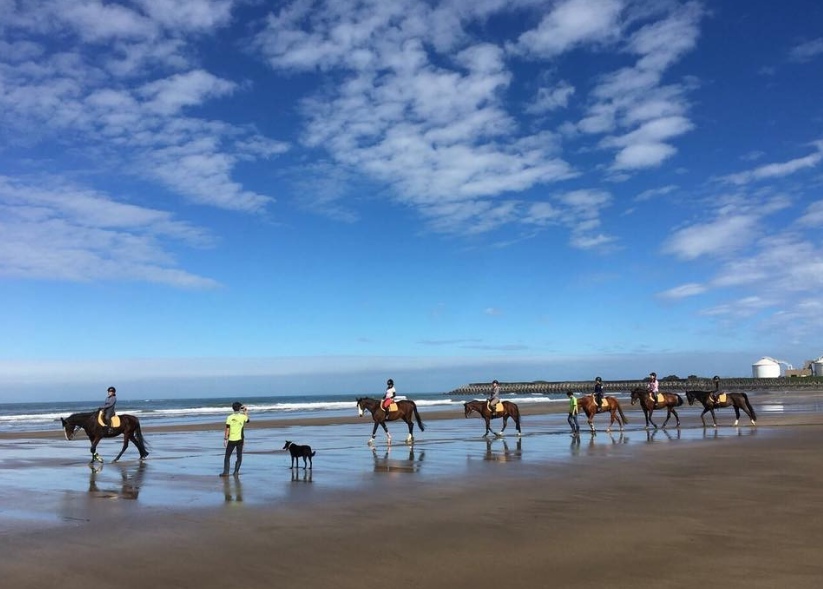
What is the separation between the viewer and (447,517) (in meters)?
8.93

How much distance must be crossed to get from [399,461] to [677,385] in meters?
104

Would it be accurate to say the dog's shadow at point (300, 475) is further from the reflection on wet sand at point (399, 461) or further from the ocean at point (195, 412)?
the ocean at point (195, 412)

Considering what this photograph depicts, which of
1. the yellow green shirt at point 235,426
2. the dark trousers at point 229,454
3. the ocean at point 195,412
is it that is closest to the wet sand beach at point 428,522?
the dark trousers at point 229,454

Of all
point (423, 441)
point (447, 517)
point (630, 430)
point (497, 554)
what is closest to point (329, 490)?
point (447, 517)

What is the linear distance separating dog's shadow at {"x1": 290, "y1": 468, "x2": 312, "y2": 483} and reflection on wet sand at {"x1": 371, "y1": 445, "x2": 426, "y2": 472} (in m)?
1.66

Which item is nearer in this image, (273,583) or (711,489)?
(273,583)

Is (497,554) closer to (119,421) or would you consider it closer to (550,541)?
(550,541)

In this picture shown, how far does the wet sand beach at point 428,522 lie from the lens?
6316 millimetres

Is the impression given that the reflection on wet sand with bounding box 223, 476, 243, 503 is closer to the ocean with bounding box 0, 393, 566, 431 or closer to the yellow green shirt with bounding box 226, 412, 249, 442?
the yellow green shirt with bounding box 226, 412, 249, 442

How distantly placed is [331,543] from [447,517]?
2.09m

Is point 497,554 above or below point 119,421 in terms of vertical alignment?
below

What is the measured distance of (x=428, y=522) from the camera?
8641mm

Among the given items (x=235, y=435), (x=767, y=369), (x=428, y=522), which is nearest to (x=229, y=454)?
(x=235, y=435)

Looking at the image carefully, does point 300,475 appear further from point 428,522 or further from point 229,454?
point 428,522
